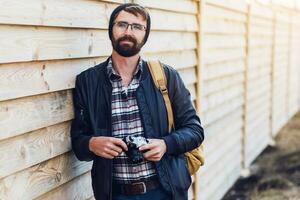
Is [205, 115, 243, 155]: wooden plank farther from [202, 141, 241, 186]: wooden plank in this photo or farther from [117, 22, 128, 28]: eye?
[117, 22, 128, 28]: eye

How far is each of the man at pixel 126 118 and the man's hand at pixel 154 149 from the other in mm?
13

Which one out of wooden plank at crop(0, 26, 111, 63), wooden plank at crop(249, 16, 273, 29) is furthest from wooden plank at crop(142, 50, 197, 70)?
wooden plank at crop(249, 16, 273, 29)

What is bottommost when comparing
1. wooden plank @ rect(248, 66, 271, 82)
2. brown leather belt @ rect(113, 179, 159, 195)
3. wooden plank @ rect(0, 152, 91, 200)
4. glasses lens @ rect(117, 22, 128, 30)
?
wooden plank @ rect(248, 66, 271, 82)

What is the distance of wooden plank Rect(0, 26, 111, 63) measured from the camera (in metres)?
2.41

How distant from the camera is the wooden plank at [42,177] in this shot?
248cm

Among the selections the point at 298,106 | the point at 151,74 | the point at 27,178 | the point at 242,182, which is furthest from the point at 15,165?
the point at 298,106

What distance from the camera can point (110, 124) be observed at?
9.28 ft

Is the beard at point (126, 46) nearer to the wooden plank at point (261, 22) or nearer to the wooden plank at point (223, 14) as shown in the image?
the wooden plank at point (223, 14)

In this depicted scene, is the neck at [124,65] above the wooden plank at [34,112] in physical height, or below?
above

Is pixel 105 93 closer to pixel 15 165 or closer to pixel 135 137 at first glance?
pixel 135 137

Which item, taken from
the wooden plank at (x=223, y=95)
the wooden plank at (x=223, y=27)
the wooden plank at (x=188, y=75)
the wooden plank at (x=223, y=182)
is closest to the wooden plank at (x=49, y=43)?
the wooden plank at (x=188, y=75)

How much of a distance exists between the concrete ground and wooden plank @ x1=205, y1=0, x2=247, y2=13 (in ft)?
8.43

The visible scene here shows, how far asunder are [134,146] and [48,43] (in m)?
0.74

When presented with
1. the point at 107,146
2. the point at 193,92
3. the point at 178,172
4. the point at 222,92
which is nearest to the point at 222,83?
the point at 222,92
